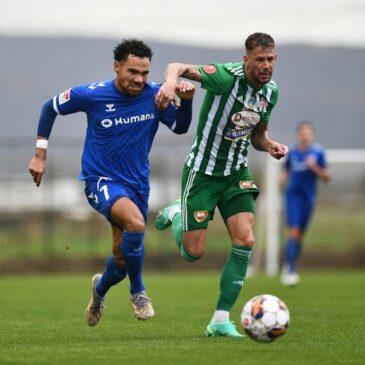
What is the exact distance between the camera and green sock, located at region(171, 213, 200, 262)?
1030 centimetres

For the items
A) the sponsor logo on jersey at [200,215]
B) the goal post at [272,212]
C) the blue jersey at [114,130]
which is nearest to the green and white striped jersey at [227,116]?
the sponsor logo on jersey at [200,215]

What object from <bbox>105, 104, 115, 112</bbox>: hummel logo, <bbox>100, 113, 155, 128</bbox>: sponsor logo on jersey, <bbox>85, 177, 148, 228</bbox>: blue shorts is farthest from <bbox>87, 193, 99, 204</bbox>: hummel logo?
<bbox>105, 104, 115, 112</bbox>: hummel logo

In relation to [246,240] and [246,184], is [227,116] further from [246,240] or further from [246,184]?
[246,240]

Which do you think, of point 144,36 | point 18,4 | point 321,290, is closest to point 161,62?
point 144,36

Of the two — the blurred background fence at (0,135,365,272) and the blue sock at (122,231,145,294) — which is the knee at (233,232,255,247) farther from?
the blurred background fence at (0,135,365,272)

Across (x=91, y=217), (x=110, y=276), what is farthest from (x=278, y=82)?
(x=110, y=276)

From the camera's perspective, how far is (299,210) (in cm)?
1931

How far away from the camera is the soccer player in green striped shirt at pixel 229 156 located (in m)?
9.65

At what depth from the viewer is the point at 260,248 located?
2547 centimetres

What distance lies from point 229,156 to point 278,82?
2019 centimetres

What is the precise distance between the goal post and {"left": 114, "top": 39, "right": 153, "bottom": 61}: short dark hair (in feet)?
47.8

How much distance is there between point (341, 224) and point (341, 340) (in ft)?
→ 58.5

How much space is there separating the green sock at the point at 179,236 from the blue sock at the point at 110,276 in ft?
1.81

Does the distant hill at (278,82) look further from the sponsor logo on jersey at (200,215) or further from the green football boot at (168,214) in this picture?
the sponsor logo on jersey at (200,215)
